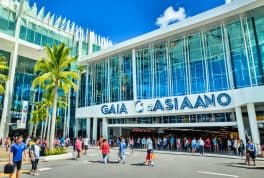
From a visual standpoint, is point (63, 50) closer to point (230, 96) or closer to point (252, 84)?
point (230, 96)

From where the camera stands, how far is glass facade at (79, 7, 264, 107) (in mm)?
29016

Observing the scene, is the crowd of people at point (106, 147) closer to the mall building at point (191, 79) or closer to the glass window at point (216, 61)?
the mall building at point (191, 79)

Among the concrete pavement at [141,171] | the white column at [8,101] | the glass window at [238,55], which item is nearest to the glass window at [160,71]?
the glass window at [238,55]

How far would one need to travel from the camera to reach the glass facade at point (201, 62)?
2902cm

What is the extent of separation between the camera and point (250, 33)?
29.6 metres

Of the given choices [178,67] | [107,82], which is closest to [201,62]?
[178,67]

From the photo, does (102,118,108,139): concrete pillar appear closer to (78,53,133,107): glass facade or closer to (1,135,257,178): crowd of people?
(1,135,257,178): crowd of people

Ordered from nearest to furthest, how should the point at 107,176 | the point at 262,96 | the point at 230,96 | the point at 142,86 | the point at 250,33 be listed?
the point at 107,176
the point at 262,96
the point at 230,96
the point at 250,33
the point at 142,86

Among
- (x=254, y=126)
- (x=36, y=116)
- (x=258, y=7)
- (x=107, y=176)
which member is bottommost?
(x=107, y=176)

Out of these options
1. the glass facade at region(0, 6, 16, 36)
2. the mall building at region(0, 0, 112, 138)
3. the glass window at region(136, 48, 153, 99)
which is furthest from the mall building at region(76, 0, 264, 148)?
the glass facade at region(0, 6, 16, 36)

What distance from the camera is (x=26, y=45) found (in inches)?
1686

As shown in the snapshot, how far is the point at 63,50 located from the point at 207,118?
761 inches

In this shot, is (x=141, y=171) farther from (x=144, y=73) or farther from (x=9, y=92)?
(x=9, y=92)

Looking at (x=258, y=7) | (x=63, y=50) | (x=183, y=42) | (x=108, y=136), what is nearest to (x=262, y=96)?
(x=258, y=7)
